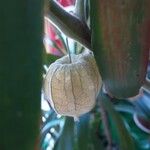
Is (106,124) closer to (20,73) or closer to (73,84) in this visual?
(73,84)

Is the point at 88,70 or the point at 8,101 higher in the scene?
the point at 8,101

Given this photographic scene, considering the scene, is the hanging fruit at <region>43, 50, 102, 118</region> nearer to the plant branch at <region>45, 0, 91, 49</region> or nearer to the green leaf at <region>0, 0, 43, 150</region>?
the plant branch at <region>45, 0, 91, 49</region>

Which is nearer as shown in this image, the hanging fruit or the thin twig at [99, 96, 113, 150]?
the hanging fruit

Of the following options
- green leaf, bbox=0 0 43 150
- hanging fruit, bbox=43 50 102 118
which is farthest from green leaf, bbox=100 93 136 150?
green leaf, bbox=0 0 43 150

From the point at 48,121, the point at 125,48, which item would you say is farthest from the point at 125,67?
the point at 48,121

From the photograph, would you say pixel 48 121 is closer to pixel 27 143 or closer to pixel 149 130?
pixel 149 130

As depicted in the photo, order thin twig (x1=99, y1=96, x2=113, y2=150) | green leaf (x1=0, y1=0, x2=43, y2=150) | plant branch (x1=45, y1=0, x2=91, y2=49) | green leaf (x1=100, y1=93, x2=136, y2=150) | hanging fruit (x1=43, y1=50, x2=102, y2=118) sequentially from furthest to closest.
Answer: thin twig (x1=99, y1=96, x2=113, y2=150), green leaf (x1=100, y1=93, x2=136, y2=150), hanging fruit (x1=43, y1=50, x2=102, y2=118), plant branch (x1=45, y1=0, x2=91, y2=49), green leaf (x1=0, y1=0, x2=43, y2=150)
